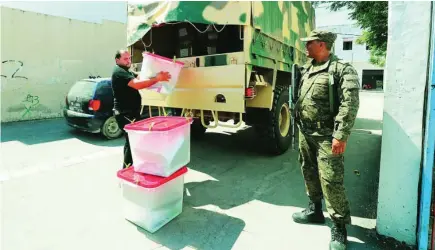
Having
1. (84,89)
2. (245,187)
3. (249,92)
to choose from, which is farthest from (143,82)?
(84,89)

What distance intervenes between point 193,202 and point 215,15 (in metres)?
2.38

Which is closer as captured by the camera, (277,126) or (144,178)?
(144,178)

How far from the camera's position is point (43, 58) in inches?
395

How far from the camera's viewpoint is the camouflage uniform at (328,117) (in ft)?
7.18

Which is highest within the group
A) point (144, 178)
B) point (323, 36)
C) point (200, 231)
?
point (323, 36)

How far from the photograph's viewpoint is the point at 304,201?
3.24m

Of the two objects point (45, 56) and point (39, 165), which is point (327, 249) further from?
point (45, 56)

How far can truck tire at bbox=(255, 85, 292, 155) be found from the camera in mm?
4555

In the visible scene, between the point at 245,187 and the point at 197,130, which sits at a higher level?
the point at 197,130

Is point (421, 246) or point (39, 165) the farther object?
point (39, 165)

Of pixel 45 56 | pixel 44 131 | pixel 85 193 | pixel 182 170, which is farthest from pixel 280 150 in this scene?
pixel 45 56

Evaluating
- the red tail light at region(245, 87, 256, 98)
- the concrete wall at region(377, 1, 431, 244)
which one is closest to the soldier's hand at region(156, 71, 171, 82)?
the red tail light at region(245, 87, 256, 98)

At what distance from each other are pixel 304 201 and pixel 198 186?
1341 mm

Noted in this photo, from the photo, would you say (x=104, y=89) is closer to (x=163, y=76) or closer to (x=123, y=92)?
(x=123, y=92)
